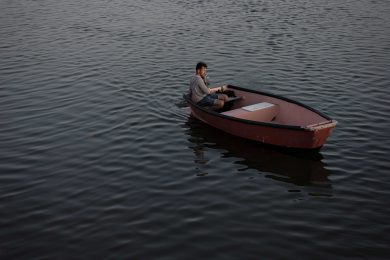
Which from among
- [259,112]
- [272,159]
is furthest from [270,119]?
[272,159]

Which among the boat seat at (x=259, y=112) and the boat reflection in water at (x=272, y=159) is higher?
the boat seat at (x=259, y=112)

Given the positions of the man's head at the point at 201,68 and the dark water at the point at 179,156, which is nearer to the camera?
the dark water at the point at 179,156

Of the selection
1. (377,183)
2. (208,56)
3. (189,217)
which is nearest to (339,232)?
(377,183)

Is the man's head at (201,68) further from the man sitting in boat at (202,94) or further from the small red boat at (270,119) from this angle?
the small red boat at (270,119)

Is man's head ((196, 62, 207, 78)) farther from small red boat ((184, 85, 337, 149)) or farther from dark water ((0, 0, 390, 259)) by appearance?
A: dark water ((0, 0, 390, 259))

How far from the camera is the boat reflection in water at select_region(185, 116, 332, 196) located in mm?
13023

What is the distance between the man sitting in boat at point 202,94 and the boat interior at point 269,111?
49 cm

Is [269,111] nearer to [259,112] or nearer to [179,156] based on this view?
[259,112]

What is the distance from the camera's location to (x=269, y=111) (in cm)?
1623

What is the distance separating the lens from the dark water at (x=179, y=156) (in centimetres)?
1043

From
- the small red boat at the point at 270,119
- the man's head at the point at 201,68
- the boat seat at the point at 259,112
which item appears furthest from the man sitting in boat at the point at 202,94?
the boat seat at the point at 259,112

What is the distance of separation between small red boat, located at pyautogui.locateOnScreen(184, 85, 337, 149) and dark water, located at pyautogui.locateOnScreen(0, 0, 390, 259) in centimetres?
50

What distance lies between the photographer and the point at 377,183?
12609mm

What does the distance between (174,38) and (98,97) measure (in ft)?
39.7
